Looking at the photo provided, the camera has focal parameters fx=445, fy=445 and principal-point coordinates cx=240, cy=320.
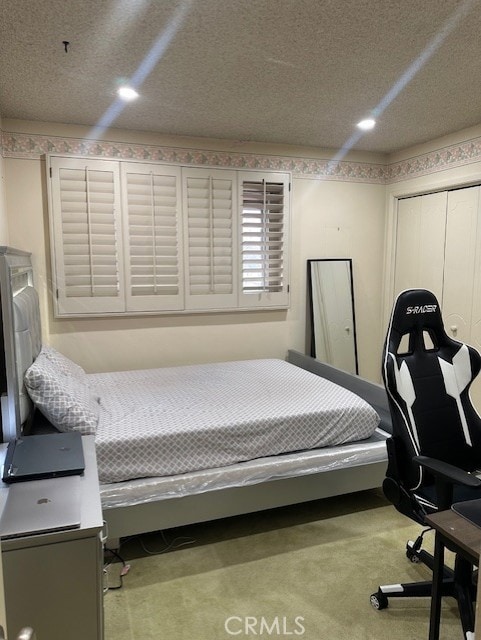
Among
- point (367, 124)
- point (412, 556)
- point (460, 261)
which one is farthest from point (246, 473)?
point (367, 124)

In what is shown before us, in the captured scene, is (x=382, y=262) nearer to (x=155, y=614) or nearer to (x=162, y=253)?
(x=162, y=253)

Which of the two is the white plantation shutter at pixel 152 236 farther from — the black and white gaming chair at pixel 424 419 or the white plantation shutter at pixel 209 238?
the black and white gaming chair at pixel 424 419

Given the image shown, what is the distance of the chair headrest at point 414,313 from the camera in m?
2.04

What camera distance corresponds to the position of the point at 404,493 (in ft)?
6.08

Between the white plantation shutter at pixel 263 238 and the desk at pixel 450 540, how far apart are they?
2748 mm

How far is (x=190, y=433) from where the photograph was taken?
2336 millimetres

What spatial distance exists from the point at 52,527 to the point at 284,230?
10.7 feet

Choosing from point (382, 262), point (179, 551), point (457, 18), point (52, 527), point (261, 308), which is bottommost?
point (179, 551)

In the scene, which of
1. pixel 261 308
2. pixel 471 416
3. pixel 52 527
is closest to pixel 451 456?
pixel 471 416

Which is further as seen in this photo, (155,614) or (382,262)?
(382,262)

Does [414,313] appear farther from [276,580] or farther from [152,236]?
[152,236]

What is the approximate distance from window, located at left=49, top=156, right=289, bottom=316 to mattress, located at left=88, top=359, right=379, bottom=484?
2.68ft

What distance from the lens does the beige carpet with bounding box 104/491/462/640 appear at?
6.02ft

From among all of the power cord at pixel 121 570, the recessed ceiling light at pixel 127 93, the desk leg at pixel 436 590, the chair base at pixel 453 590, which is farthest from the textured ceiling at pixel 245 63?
the power cord at pixel 121 570
